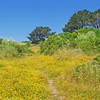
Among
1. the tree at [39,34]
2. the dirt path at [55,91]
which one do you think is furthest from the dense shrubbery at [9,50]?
the tree at [39,34]

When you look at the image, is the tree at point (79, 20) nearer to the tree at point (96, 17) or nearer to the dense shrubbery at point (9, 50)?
the tree at point (96, 17)

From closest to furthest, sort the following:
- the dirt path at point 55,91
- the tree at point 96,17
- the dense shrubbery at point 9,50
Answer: the dirt path at point 55,91, the dense shrubbery at point 9,50, the tree at point 96,17

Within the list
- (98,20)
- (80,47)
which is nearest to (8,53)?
(80,47)

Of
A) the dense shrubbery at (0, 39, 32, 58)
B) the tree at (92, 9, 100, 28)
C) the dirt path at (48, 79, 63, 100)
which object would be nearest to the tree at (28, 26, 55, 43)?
the tree at (92, 9, 100, 28)

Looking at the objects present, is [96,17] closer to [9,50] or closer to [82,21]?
[82,21]

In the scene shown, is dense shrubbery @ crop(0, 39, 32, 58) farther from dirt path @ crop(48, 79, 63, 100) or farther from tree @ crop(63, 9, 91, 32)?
tree @ crop(63, 9, 91, 32)

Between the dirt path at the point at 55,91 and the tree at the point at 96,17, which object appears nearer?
the dirt path at the point at 55,91

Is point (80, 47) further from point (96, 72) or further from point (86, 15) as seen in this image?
point (86, 15)

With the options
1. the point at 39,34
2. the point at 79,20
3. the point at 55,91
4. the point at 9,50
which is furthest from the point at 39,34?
the point at 55,91

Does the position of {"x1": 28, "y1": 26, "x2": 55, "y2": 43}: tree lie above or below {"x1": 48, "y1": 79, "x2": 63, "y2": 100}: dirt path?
above

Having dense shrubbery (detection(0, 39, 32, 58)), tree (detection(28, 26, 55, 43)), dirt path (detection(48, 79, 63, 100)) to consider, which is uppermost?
tree (detection(28, 26, 55, 43))

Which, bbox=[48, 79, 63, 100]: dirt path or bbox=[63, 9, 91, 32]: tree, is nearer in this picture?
bbox=[48, 79, 63, 100]: dirt path

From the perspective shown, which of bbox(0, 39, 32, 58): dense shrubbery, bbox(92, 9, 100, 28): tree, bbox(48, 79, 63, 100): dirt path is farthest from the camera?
bbox(92, 9, 100, 28): tree

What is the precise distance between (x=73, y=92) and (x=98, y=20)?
57.8 metres
